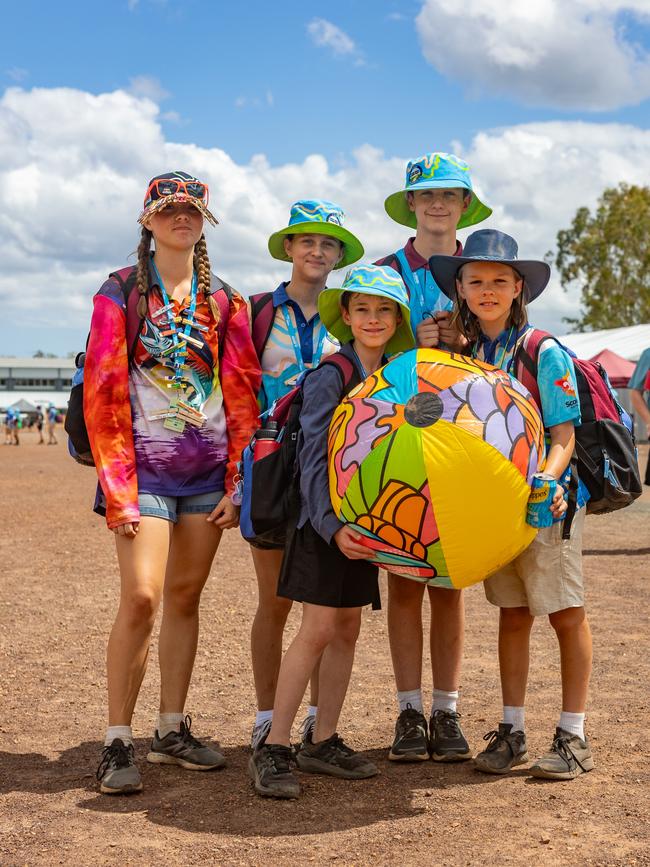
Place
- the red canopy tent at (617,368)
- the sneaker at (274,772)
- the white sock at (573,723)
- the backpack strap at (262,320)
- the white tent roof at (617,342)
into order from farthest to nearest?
the white tent roof at (617,342) < the red canopy tent at (617,368) < the backpack strap at (262,320) < the white sock at (573,723) < the sneaker at (274,772)

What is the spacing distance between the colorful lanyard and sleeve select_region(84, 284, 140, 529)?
0.77 metres

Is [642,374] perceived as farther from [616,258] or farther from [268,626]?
[616,258]

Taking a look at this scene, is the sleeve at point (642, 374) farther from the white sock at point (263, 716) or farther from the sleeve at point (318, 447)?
the sleeve at point (318, 447)

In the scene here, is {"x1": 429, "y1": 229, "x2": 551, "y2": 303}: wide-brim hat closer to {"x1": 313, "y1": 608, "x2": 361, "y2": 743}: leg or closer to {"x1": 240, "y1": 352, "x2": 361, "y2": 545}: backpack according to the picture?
{"x1": 240, "y1": 352, "x2": 361, "y2": 545}: backpack

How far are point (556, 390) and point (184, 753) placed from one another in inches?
91.2

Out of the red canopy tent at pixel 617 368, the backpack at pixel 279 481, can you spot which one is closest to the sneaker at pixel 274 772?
the backpack at pixel 279 481

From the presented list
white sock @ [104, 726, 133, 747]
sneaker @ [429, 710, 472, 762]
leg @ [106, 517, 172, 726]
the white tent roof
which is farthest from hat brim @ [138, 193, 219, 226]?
the white tent roof

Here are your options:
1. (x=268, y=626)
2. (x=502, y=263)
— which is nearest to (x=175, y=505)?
(x=268, y=626)

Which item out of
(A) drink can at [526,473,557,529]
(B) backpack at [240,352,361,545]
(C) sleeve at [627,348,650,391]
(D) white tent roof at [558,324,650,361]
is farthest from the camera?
(D) white tent roof at [558,324,650,361]

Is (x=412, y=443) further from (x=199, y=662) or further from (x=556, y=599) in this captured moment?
(x=199, y=662)

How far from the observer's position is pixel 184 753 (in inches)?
185

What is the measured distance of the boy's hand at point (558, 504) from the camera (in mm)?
4008

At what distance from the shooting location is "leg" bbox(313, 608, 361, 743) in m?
4.47

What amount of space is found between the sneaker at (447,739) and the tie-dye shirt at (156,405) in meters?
1.47
